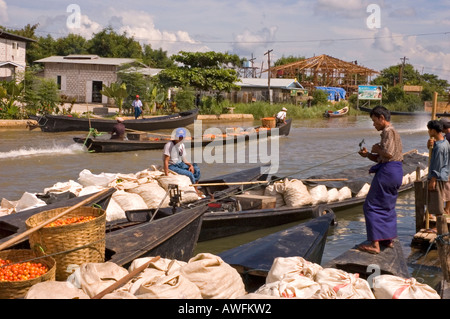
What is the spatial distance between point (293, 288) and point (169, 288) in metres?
0.96

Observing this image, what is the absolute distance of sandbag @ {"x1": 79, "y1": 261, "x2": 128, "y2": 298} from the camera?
380 centimetres

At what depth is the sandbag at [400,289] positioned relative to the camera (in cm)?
382

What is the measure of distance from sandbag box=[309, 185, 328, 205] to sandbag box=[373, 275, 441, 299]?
5.00 meters

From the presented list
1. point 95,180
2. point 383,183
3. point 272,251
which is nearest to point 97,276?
point 272,251

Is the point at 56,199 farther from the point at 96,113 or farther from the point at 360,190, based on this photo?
the point at 96,113

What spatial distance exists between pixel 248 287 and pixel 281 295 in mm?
1397

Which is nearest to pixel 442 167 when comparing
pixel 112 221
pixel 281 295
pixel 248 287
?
pixel 248 287

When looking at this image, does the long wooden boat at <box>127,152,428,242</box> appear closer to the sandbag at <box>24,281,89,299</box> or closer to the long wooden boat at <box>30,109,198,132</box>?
the sandbag at <box>24,281,89,299</box>

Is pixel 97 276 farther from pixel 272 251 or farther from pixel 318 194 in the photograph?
pixel 318 194

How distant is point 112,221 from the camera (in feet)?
23.1

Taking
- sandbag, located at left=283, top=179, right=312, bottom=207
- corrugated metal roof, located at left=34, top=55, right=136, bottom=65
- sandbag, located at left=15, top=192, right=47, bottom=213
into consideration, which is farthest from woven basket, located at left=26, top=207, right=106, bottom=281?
corrugated metal roof, located at left=34, top=55, right=136, bottom=65

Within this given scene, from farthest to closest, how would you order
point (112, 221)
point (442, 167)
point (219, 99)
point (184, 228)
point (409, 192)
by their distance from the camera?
point (219, 99)
point (409, 192)
point (112, 221)
point (442, 167)
point (184, 228)

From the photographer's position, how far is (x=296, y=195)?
8.77m

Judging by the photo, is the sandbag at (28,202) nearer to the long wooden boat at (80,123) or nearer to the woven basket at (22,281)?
the woven basket at (22,281)
